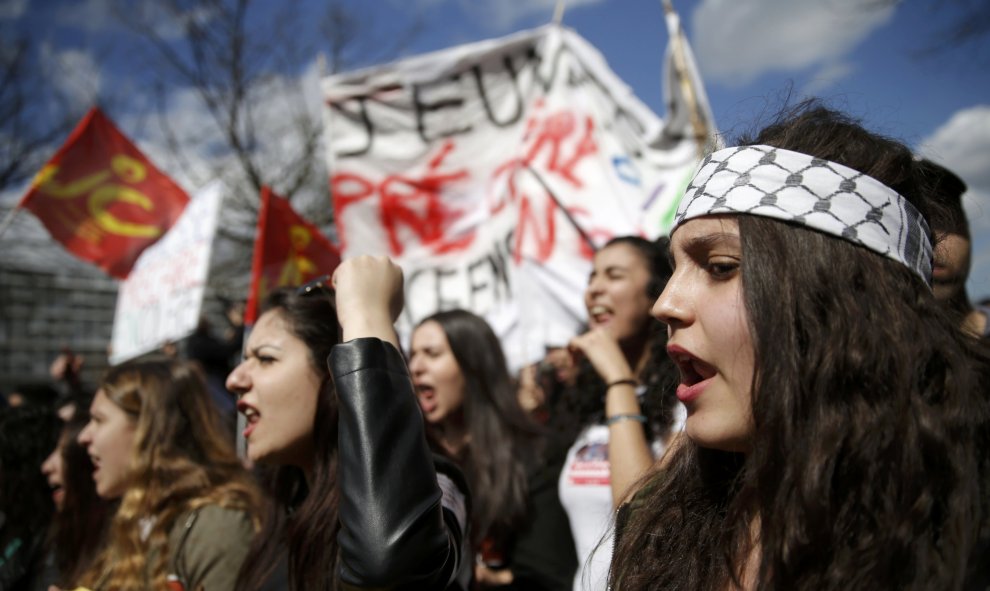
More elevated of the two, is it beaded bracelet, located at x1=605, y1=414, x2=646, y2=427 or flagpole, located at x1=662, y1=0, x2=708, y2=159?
flagpole, located at x1=662, y1=0, x2=708, y2=159

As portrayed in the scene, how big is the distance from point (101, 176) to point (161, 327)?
146cm

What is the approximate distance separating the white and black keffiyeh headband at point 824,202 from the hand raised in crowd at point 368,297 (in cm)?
68

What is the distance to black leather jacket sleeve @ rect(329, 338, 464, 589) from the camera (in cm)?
137

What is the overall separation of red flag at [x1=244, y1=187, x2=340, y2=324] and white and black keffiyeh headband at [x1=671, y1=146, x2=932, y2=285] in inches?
147

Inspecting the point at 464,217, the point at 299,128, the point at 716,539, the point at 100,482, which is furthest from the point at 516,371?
the point at 299,128

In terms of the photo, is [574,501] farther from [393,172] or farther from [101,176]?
[101,176]

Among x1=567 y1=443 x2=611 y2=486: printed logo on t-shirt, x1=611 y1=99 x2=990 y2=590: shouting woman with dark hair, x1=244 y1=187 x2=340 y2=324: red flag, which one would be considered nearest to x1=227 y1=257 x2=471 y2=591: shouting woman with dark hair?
x1=611 y1=99 x2=990 y2=590: shouting woman with dark hair

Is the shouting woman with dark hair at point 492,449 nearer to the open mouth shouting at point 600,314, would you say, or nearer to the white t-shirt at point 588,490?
the white t-shirt at point 588,490

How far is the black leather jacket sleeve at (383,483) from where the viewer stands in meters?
1.37

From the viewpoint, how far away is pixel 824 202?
3.81 feet

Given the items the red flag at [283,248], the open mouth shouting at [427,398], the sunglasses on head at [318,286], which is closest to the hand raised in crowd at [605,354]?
the open mouth shouting at [427,398]

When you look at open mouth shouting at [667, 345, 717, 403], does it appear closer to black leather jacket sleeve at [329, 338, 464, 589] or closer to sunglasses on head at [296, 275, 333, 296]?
black leather jacket sleeve at [329, 338, 464, 589]

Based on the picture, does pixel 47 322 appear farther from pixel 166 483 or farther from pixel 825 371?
pixel 825 371

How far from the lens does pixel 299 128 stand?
47.2 ft
